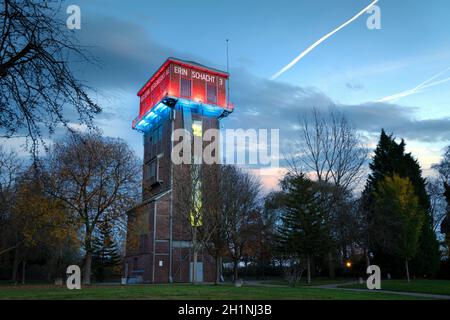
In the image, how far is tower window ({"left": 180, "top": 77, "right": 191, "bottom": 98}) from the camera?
→ 48281 mm

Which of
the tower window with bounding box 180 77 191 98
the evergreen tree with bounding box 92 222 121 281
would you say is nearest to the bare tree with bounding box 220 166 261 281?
the tower window with bounding box 180 77 191 98

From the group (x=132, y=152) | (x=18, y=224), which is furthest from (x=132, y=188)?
(x=18, y=224)

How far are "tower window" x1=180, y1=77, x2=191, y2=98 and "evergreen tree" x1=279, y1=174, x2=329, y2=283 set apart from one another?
17.7 m

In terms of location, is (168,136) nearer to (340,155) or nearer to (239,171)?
(239,171)

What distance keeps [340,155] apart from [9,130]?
141 ft

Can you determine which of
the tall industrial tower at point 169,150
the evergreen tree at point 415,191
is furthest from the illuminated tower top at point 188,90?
the evergreen tree at point 415,191

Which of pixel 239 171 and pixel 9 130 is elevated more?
pixel 239 171

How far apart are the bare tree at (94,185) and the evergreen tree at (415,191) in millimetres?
24495

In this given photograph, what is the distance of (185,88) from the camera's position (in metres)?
48.7

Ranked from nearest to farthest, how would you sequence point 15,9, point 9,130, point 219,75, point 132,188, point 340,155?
point 15,9
point 9,130
point 132,188
point 340,155
point 219,75

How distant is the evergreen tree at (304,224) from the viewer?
37594 millimetres

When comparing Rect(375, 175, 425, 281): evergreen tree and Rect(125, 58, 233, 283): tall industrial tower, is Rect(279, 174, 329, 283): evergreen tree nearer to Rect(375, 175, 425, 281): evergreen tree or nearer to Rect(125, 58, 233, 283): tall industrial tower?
Rect(375, 175, 425, 281): evergreen tree

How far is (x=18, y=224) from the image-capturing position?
33219mm
